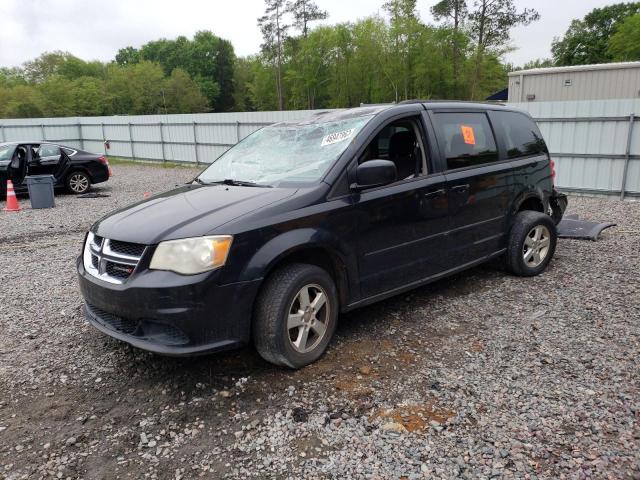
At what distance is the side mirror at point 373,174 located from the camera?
3.65 meters

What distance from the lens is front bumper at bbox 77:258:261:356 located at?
301 cm

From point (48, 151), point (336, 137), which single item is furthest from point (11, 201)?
point (336, 137)

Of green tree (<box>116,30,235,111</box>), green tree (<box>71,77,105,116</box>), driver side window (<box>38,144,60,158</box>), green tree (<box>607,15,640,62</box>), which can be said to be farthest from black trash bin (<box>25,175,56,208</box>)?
green tree (<box>116,30,235,111</box>)

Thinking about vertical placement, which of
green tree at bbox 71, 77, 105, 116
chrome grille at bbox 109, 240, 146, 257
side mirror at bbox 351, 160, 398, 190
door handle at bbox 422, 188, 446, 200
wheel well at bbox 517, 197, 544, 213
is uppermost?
green tree at bbox 71, 77, 105, 116

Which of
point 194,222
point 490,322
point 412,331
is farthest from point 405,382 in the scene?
point 194,222

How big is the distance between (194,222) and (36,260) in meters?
4.80

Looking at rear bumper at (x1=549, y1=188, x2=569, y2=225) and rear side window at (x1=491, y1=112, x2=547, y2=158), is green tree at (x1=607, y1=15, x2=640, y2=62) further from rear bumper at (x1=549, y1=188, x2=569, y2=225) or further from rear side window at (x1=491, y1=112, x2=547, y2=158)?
rear side window at (x1=491, y1=112, x2=547, y2=158)

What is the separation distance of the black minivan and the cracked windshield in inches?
0.6

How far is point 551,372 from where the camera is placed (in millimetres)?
3441

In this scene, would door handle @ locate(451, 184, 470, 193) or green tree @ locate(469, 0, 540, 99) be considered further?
green tree @ locate(469, 0, 540, 99)

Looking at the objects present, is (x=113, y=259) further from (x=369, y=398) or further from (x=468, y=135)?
(x=468, y=135)

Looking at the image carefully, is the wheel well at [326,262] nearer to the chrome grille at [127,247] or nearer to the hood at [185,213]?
the hood at [185,213]

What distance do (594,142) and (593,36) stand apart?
64.3 meters

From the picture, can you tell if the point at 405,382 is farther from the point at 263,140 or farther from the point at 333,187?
the point at 263,140
